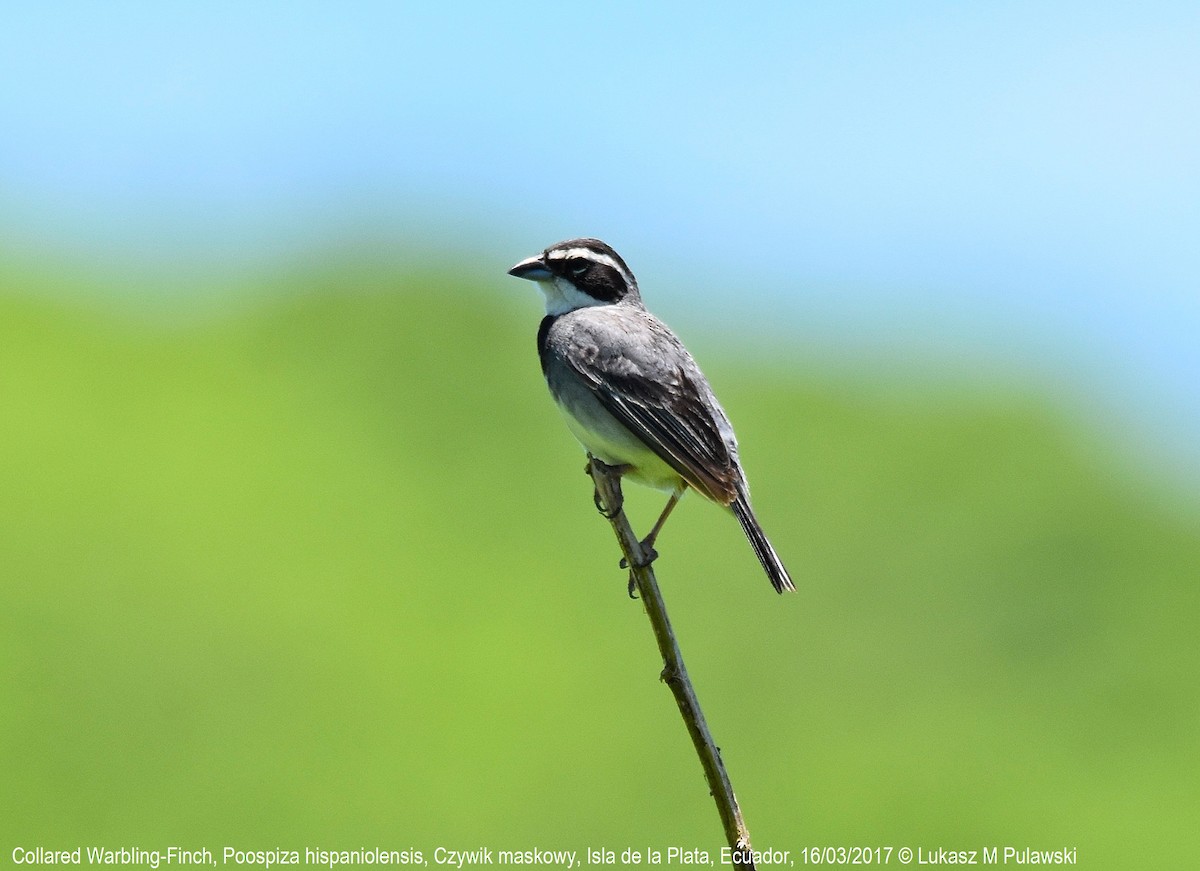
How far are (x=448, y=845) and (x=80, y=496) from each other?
45.5 feet

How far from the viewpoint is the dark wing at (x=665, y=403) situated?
848cm

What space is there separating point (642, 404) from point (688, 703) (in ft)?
14.2

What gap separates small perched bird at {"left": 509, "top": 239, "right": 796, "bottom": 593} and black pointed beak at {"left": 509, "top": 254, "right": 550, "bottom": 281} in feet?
0.06

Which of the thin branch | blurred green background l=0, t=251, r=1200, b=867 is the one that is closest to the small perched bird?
the thin branch

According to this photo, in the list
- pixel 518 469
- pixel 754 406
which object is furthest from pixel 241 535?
pixel 754 406

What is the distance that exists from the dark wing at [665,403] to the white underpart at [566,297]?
835 millimetres

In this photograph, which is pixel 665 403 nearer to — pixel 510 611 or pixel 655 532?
pixel 655 532

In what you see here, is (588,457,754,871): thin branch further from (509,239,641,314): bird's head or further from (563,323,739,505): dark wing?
(509,239,641,314): bird's head

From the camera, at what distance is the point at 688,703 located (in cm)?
470

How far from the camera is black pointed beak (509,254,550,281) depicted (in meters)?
9.90

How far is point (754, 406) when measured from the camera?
37.9 meters

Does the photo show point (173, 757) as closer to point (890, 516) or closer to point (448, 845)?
point (448, 845)

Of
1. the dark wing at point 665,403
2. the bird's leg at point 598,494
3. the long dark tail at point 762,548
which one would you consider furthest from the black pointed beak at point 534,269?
the long dark tail at point 762,548

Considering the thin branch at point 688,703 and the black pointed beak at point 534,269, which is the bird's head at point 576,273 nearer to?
the black pointed beak at point 534,269
